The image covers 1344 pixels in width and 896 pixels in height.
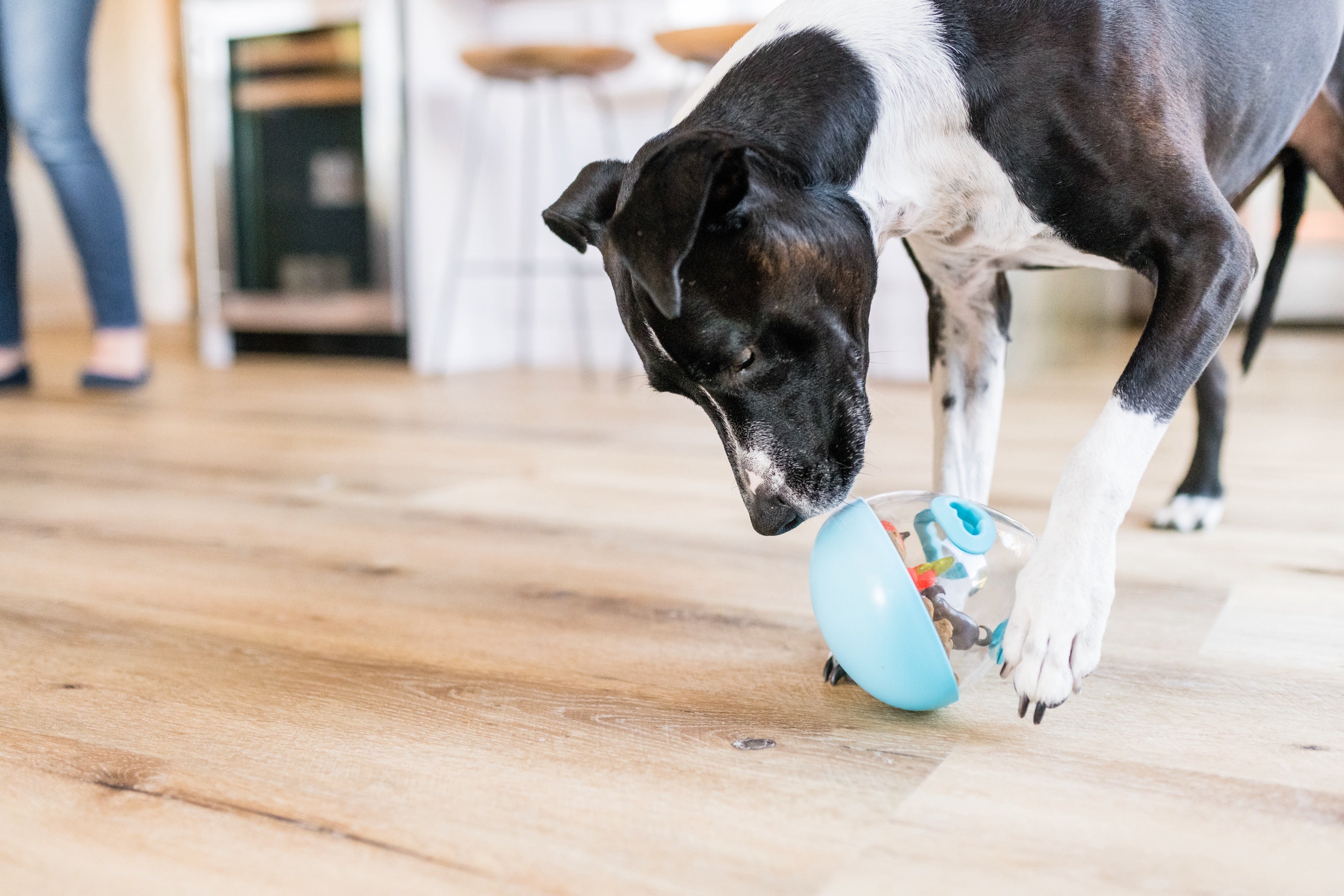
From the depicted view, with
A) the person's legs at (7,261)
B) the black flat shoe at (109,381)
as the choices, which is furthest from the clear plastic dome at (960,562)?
the person's legs at (7,261)

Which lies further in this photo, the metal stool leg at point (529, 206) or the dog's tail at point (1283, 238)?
the metal stool leg at point (529, 206)

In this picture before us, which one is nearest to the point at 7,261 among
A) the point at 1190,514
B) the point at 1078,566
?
the point at 1190,514

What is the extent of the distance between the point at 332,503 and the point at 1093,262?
1351mm

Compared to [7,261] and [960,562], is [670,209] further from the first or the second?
[7,261]

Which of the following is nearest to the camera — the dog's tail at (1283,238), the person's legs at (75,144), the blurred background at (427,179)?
the dog's tail at (1283,238)

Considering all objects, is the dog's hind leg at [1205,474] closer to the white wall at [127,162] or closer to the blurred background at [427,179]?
the blurred background at [427,179]

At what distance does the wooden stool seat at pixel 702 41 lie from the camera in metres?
3.06

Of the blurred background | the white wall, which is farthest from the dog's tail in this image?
the white wall

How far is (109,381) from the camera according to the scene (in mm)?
3295

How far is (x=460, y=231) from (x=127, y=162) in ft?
11.4

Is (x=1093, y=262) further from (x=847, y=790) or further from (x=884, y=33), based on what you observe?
(x=847, y=790)

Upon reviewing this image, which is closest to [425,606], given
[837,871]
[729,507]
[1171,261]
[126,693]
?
[126,693]

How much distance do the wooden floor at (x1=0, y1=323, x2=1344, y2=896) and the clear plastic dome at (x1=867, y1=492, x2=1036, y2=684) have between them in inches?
2.6

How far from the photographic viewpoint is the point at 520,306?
4.36m
